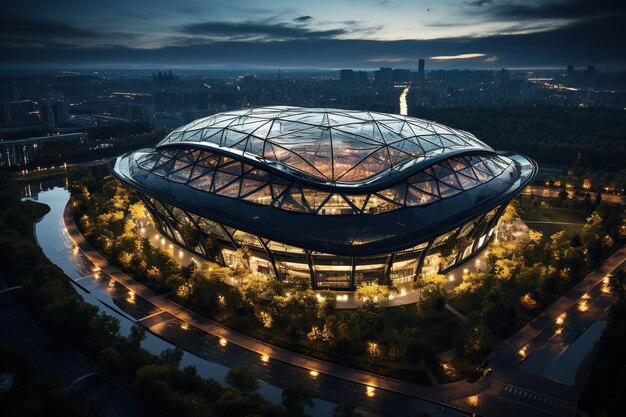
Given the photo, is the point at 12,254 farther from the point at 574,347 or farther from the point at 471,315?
the point at 574,347

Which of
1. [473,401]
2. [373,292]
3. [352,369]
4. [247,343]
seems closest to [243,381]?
[247,343]

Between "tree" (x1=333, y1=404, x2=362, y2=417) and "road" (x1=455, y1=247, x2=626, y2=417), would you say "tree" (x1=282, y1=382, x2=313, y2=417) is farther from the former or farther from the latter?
"road" (x1=455, y1=247, x2=626, y2=417)

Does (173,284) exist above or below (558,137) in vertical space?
below

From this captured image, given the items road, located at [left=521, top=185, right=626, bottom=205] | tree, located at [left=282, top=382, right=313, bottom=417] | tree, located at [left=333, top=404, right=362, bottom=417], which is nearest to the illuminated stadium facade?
tree, located at [left=282, top=382, right=313, bottom=417]

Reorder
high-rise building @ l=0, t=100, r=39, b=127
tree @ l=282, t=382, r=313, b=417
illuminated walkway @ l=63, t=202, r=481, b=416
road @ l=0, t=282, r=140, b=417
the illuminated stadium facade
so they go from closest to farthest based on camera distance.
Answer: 1. tree @ l=282, t=382, r=313, b=417
2. road @ l=0, t=282, r=140, b=417
3. illuminated walkway @ l=63, t=202, r=481, b=416
4. the illuminated stadium facade
5. high-rise building @ l=0, t=100, r=39, b=127

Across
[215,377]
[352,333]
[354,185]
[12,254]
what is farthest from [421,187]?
[12,254]

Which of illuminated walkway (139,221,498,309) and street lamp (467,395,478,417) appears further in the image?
illuminated walkway (139,221,498,309)
